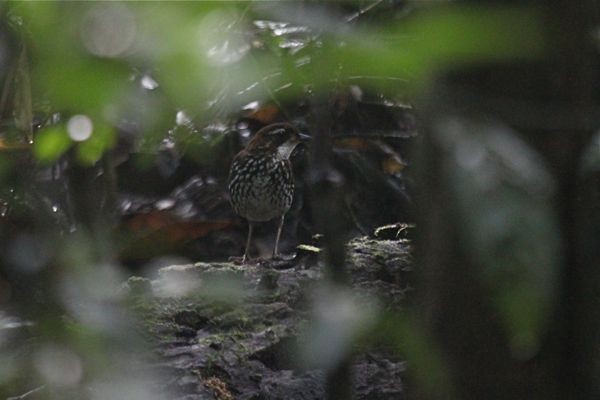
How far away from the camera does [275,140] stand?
480 centimetres

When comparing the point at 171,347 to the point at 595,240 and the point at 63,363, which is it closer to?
the point at 595,240

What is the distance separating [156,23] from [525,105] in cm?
63

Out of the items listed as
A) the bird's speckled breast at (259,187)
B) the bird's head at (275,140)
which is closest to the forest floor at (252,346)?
the bird's speckled breast at (259,187)

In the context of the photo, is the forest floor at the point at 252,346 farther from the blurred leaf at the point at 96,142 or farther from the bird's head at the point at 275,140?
the bird's head at the point at 275,140

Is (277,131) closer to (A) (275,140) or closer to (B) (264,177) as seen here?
(A) (275,140)

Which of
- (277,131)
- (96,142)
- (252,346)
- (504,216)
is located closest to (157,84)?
(96,142)

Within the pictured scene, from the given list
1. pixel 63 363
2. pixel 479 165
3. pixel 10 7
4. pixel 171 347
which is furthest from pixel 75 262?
pixel 171 347

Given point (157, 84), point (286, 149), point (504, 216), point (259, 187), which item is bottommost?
point (259, 187)

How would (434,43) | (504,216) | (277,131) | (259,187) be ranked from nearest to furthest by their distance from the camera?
(434,43), (504,216), (259,187), (277,131)

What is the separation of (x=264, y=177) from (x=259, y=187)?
72 mm

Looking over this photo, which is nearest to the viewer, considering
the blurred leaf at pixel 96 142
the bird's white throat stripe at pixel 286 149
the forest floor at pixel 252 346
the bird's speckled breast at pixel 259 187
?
the blurred leaf at pixel 96 142

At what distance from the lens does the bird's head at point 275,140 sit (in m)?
4.78

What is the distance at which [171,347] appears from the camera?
7.45 feet

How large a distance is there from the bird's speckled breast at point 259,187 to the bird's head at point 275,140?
0.14 ft
